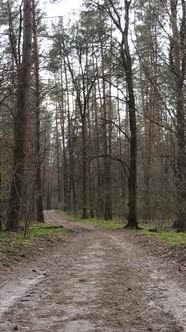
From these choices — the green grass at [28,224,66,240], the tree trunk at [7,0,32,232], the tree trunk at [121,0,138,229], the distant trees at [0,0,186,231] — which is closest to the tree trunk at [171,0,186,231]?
the distant trees at [0,0,186,231]

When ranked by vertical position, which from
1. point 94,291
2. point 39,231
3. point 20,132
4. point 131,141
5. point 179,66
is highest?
point 179,66

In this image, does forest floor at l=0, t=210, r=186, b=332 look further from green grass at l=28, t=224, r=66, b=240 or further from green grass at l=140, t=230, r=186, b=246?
green grass at l=28, t=224, r=66, b=240

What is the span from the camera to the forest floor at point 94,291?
4527 mm

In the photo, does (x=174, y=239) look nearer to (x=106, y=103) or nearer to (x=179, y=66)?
(x=179, y=66)

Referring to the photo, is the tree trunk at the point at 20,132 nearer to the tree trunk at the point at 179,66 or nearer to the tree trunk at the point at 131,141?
the tree trunk at the point at 179,66

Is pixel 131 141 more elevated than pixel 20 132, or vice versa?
pixel 131 141

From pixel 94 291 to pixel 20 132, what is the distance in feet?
28.0

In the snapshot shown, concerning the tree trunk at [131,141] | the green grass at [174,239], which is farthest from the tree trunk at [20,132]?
the tree trunk at [131,141]

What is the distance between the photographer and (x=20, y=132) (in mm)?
13766

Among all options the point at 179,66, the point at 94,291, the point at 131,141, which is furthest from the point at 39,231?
the point at 94,291

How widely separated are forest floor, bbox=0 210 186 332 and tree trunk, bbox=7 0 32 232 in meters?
2.83

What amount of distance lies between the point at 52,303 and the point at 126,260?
13.8 feet

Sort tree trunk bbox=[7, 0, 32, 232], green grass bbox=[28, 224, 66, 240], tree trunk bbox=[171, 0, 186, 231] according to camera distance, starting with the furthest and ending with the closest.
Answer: green grass bbox=[28, 224, 66, 240], tree trunk bbox=[7, 0, 32, 232], tree trunk bbox=[171, 0, 186, 231]

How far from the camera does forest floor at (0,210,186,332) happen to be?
4527mm
